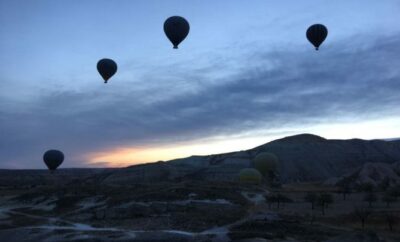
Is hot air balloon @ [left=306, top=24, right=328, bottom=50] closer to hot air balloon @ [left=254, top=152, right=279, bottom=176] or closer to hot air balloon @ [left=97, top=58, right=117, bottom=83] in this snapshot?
hot air balloon @ [left=97, top=58, right=117, bottom=83]

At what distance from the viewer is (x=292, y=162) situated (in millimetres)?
134625

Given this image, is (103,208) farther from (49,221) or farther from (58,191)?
(58,191)

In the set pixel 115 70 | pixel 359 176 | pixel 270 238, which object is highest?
pixel 115 70

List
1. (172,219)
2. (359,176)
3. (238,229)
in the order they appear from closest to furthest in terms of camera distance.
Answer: (238,229) → (172,219) → (359,176)

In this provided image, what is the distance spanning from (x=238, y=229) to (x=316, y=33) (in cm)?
2227

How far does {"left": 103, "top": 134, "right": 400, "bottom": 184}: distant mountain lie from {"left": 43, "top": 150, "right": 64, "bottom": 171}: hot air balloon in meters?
43.3

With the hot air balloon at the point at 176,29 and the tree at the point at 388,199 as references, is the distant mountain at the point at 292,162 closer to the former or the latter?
the tree at the point at 388,199

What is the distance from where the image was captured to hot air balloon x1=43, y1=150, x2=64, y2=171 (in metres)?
71.8

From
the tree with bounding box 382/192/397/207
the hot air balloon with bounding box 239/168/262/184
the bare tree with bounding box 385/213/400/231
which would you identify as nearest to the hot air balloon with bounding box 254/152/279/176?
the hot air balloon with bounding box 239/168/262/184

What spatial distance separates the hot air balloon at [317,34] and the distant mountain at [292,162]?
222 feet

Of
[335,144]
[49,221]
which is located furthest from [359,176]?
[49,221]

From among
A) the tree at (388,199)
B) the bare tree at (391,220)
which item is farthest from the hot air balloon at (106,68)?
the tree at (388,199)

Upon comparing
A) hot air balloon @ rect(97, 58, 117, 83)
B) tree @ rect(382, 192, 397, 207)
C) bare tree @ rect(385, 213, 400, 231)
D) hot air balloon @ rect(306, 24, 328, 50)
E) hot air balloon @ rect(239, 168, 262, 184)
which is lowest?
bare tree @ rect(385, 213, 400, 231)

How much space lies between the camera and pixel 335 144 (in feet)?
494
